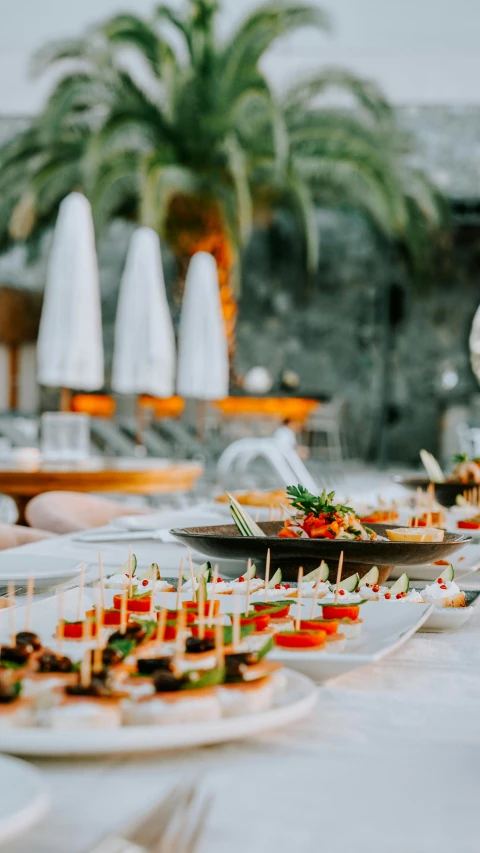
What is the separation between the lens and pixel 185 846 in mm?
571

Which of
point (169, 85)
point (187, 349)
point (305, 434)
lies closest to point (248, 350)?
point (305, 434)

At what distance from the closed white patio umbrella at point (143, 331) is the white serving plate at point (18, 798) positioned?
23.8ft

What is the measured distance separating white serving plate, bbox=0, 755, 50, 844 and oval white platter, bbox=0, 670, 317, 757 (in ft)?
0.10

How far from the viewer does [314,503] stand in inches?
62.2

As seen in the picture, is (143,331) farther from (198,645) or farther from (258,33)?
(198,645)

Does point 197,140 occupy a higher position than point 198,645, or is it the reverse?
point 197,140

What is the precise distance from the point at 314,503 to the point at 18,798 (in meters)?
1.00

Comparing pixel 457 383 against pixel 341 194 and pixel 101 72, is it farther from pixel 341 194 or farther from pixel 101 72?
pixel 101 72

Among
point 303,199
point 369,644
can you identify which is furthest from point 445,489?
point 303,199

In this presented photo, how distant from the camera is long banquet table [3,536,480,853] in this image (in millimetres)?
615

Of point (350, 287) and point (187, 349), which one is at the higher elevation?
point (350, 287)

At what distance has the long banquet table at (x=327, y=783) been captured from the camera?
0.62m

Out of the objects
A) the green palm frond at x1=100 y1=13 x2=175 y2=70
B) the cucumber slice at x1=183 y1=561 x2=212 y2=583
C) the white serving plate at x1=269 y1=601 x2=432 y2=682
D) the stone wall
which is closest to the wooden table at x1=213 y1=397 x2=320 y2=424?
the stone wall

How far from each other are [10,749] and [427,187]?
14.6 metres
